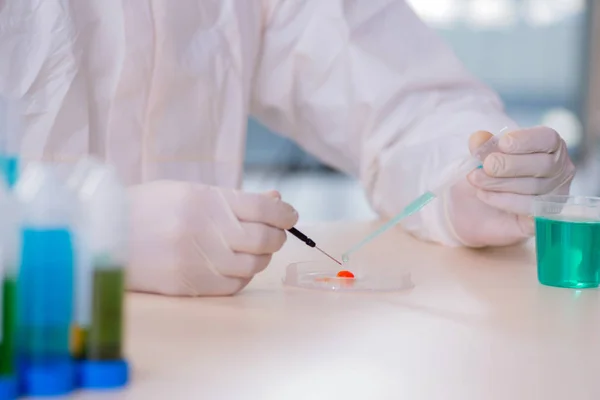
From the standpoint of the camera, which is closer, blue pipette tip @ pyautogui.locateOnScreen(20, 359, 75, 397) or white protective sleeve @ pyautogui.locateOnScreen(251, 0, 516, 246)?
blue pipette tip @ pyautogui.locateOnScreen(20, 359, 75, 397)

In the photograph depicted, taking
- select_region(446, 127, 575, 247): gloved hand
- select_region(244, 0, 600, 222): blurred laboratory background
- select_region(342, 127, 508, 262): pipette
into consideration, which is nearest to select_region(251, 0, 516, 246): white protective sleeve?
select_region(446, 127, 575, 247): gloved hand

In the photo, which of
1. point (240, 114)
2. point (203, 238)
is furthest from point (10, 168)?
point (240, 114)

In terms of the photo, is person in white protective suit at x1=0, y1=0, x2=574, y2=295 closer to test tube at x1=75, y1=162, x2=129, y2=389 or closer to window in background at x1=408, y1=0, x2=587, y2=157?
test tube at x1=75, y1=162, x2=129, y2=389

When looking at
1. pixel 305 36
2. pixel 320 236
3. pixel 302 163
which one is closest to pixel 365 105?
pixel 305 36

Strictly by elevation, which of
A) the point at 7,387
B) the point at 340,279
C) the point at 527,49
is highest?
the point at 527,49

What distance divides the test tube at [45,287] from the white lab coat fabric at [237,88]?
92 cm

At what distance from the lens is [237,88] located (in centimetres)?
183

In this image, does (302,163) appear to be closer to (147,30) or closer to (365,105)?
(365,105)

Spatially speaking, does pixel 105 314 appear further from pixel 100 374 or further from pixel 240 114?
pixel 240 114

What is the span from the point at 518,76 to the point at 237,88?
9.77 ft

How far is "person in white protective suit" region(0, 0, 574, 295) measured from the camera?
1.08 meters

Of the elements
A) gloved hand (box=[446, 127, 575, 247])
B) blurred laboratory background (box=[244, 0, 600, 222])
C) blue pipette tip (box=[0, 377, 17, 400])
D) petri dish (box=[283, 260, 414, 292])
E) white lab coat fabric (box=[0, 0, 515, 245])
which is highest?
blurred laboratory background (box=[244, 0, 600, 222])

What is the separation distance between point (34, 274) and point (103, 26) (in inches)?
41.4

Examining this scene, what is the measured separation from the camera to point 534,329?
0.96 metres
